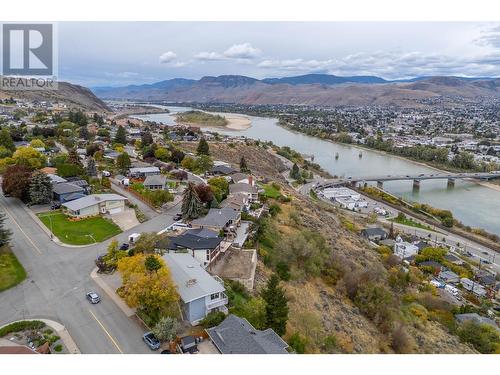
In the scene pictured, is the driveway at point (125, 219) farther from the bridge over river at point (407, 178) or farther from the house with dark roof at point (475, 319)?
the bridge over river at point (407, 178)

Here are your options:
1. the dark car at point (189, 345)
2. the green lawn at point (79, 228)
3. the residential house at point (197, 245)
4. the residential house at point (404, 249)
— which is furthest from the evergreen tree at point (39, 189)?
the residential house at point (404, 249)

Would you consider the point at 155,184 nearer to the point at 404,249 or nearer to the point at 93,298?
the point at 93,298

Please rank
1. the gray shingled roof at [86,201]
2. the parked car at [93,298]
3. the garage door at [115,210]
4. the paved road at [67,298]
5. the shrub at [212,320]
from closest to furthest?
the paved road at [67,298]
the shrub at [212,320]
the parked car at [93,298]
the gray shingled roof at [86,201]
the garage door at [115,210]

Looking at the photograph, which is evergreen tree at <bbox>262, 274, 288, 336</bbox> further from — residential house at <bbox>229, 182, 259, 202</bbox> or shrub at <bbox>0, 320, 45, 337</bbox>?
residential house at <bbox>229, 182, 259, 202</bbox>

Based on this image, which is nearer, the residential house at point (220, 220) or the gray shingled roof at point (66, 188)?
the residential house at point (220, 220)

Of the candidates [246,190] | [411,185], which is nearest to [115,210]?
[246,190]

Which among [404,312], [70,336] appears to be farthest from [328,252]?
[70,336]
